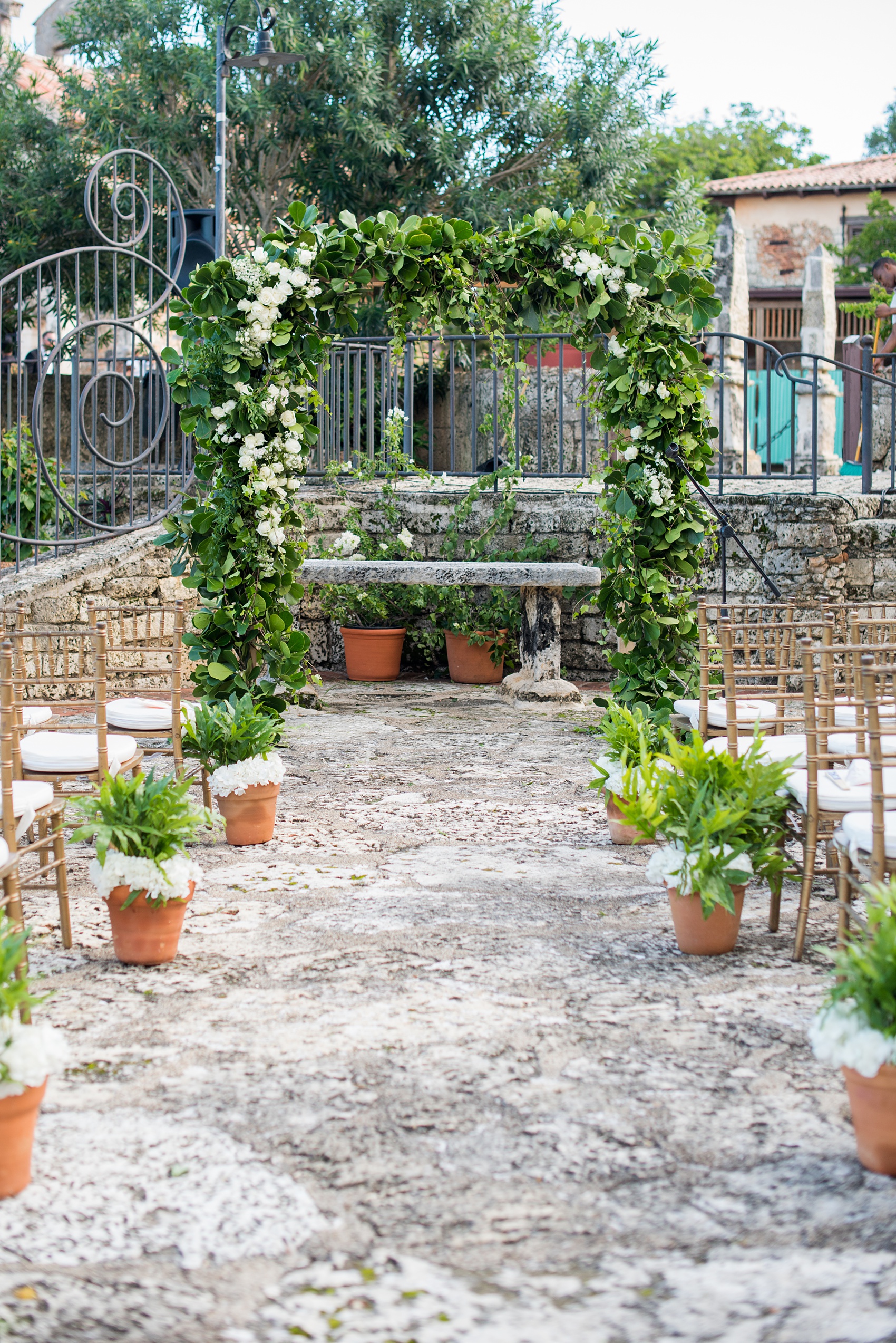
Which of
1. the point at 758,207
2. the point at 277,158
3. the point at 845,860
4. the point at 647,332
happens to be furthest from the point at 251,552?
the point at 758,207

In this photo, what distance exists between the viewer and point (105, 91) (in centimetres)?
1284

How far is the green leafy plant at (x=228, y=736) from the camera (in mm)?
4898

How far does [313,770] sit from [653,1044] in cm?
339

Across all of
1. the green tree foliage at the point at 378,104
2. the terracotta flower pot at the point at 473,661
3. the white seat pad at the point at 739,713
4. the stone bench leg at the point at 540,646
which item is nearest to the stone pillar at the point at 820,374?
the green tree foliage at the point at 378,104

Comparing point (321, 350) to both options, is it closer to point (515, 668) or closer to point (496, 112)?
point (515, 668)

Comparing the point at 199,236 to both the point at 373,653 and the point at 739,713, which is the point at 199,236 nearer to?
the point at 373,653

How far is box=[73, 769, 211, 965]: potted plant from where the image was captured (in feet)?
11.7

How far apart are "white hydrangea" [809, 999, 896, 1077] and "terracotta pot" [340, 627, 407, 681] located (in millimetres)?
6896

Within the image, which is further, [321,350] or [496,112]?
[496,112]

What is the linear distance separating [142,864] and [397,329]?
10.1ft

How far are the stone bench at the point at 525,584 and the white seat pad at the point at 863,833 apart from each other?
15.8 feet

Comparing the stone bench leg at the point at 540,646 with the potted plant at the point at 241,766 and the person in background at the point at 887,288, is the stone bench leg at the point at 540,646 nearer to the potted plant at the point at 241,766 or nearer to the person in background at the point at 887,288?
the potted plant at the point at 241,766

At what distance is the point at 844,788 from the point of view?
12.1ft

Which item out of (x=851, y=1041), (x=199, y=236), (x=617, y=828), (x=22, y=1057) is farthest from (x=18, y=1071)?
(x=199, y=236)
